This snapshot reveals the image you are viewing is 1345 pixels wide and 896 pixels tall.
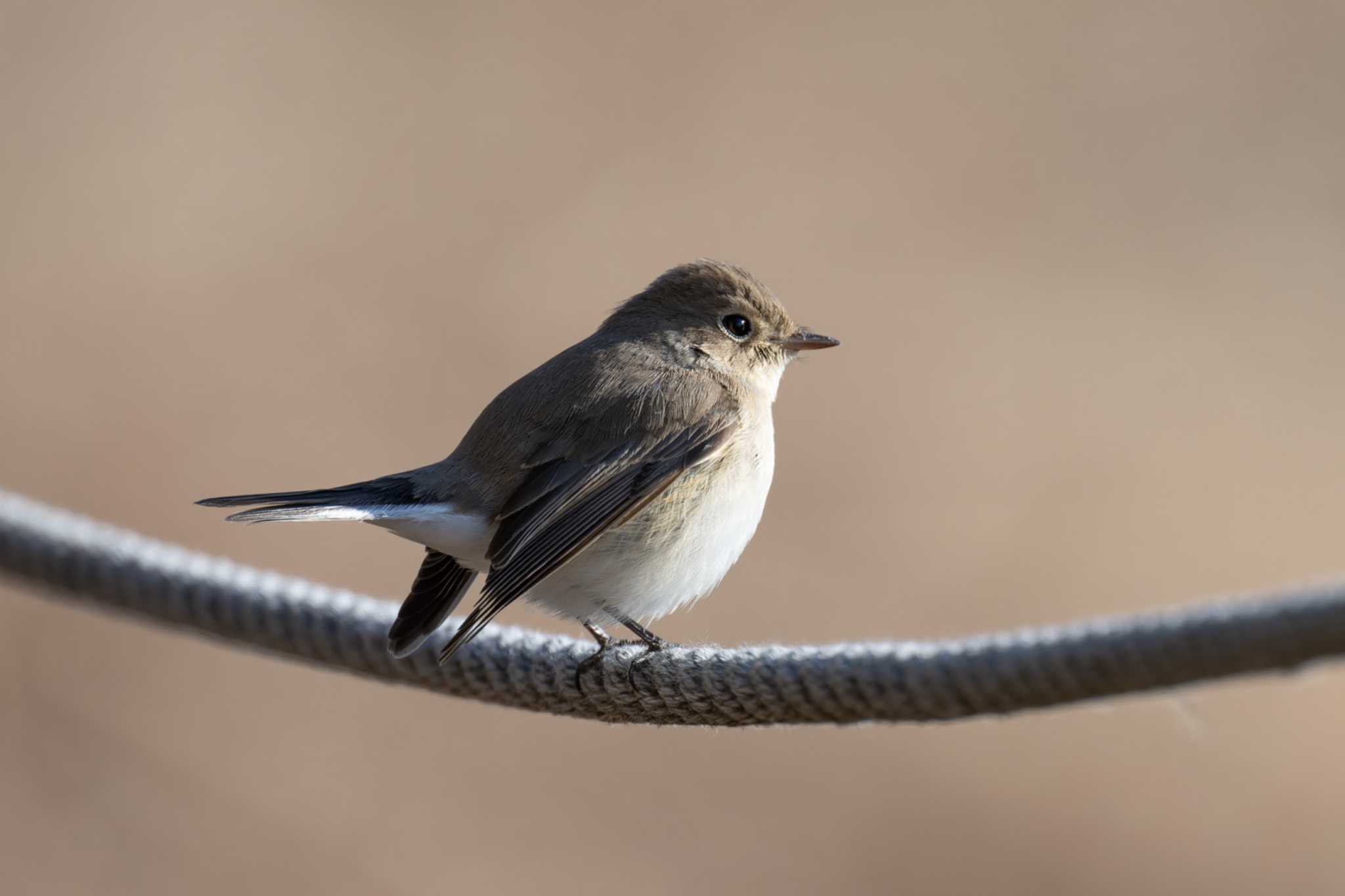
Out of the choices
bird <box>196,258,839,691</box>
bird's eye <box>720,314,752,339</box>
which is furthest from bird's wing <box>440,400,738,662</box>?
bird's eye <box>720,314,752,339</box>

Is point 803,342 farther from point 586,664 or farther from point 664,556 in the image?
point 586,664

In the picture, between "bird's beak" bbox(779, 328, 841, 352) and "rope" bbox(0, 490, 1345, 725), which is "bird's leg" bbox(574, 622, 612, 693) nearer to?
"rope" bbox(0, 490, 1345, 725)

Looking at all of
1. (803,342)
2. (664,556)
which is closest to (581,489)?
(664,556)

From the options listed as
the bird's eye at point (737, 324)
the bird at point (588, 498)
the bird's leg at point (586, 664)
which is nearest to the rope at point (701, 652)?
the bird's leg at point (586, 664)

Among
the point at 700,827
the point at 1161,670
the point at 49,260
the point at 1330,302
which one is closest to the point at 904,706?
the point at 1161,670

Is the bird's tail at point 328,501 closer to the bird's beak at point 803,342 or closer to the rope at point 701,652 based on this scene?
the rope at point 701,652

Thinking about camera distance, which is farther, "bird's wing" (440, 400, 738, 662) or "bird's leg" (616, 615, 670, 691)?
"bird's leg" (616, 615, 670, 691)
